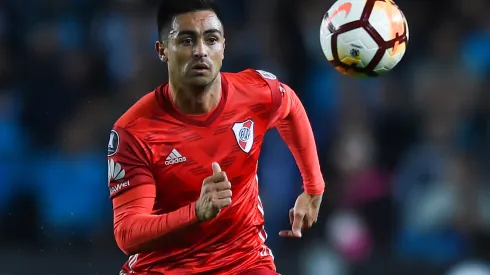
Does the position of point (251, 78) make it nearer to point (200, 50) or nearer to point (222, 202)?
point (200, 50)

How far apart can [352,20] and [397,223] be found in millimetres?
3726

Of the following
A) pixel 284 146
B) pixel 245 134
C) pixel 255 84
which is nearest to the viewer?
pixel 245 134

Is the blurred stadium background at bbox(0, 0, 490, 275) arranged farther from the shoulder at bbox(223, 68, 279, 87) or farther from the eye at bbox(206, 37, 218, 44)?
the eye at bbox(206, 37, 218, 44)

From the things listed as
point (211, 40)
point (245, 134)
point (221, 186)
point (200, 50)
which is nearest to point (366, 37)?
point (245, 134)

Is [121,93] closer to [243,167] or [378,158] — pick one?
[378,158]

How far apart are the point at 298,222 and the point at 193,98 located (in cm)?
109

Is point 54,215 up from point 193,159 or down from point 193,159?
down

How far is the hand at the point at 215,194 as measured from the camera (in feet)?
16.9

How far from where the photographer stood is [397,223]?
32.8 ft

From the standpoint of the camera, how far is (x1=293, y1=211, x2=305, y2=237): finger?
6505 mm

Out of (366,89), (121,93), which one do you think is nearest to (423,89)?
(366,89)

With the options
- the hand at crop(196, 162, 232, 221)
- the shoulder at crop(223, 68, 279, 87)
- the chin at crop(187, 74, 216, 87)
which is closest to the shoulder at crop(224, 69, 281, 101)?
the shoulder at crop(223, 68, 279, 87)

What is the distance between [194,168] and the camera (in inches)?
237

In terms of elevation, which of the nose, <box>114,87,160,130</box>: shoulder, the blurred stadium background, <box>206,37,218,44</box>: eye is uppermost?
<box>206,37,218,44</box>: eye
